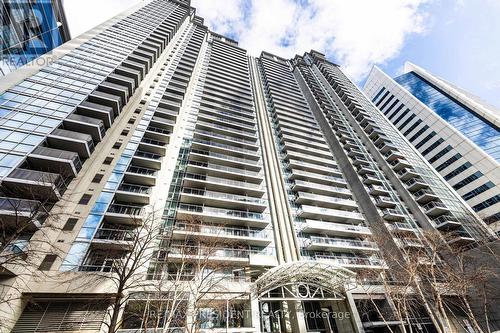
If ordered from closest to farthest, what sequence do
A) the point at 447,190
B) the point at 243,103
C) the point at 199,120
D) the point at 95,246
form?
the point at 95,246
the point at 199,120
the point at 447,190
the point at 243,103

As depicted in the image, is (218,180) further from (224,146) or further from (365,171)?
(365,171)

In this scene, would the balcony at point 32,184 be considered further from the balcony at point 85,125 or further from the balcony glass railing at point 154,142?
the balcony glass railing at point 154,142

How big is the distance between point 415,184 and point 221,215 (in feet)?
121

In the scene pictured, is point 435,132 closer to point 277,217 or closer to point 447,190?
point 447,190

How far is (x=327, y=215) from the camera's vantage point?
3212 centimetres

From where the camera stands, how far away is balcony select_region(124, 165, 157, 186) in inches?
964

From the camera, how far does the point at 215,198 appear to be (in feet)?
88.9

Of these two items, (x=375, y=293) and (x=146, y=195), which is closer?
(x=146, y=195)

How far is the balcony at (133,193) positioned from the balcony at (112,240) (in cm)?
371

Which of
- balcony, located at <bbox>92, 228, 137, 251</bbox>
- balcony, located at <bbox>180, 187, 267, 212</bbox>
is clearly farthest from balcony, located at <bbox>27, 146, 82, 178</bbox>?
balcony, located at <bbox>180, 187, 267, 212</bbox>

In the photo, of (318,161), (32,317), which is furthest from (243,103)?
(32,317)

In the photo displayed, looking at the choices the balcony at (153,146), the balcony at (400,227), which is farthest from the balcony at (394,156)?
the balcony at (153,146)

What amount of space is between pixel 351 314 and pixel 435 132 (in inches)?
2015

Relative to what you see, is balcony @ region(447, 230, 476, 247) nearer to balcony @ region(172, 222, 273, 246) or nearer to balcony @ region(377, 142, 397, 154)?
balcony @ region(377, 142, 397, 154)
